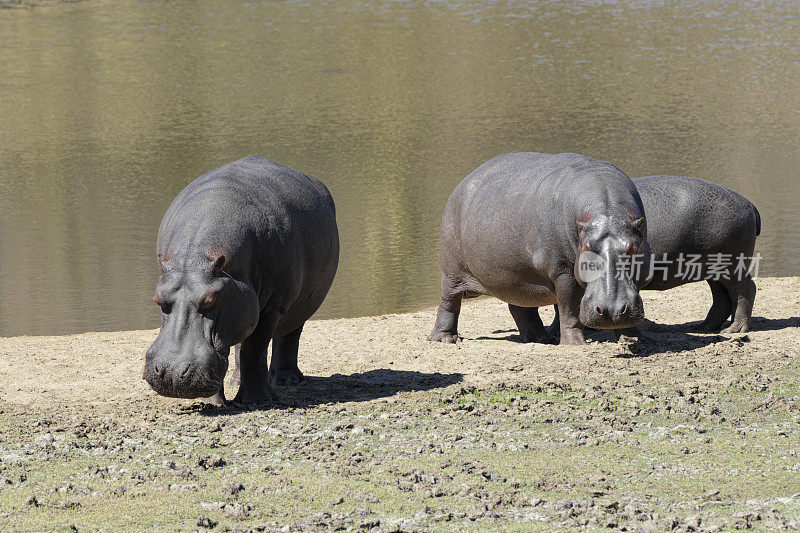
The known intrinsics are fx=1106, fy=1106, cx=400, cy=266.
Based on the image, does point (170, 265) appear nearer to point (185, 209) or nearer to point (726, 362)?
point (185, 209)

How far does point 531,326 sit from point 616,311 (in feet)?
6.64

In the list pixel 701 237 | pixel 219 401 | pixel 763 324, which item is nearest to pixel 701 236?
pixel 701 237

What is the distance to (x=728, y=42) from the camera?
3316 cm

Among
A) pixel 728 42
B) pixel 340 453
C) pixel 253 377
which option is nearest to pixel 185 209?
pixel 253 377

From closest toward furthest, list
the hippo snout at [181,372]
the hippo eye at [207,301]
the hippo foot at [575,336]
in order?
the hippo snout at [181,372], the hippo eye at [207,301], the hippo foot at [575,336]

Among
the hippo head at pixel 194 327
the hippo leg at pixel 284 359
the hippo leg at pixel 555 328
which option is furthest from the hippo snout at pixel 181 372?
the hippo leg at pixel 555 328

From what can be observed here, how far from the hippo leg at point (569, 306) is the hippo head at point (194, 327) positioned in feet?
9.86

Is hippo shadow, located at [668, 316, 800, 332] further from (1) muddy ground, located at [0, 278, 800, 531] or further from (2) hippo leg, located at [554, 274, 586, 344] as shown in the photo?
(2) hippo leg, located at [554, 274, 586, 344]

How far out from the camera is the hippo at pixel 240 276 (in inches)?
231

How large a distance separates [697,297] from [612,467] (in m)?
5.95

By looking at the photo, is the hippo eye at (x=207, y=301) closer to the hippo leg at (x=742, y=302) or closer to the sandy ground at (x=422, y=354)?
the sandy ground at (x=422, y=354)

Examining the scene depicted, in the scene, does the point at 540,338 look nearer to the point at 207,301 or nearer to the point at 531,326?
the point at 531,326

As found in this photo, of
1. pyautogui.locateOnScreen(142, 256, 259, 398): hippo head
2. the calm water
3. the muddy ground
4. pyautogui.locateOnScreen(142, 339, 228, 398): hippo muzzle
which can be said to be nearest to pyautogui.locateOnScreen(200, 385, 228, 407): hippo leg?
the muddy ground

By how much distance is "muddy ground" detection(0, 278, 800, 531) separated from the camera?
15.7ft
